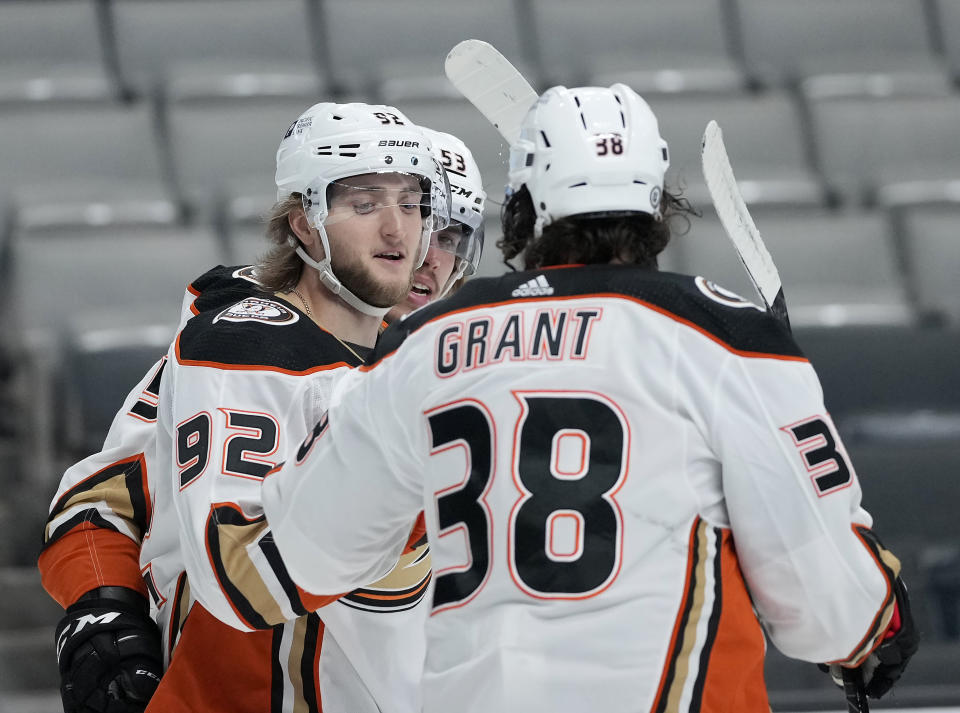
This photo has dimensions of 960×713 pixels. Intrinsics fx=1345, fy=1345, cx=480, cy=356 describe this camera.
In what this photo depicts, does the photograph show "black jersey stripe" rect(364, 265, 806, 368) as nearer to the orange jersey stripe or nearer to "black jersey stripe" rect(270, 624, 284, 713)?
"black jersey stripe" rect(270, 624, 284, 713)

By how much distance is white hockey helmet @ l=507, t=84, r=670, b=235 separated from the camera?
55.7 inches

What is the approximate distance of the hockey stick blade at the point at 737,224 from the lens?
158cm

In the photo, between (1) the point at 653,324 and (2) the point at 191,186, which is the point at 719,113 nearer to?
(2) the point at 191,186

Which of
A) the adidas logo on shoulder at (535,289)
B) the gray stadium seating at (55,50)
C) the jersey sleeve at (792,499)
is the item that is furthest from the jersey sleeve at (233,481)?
the gray stadium seating at (55,50)

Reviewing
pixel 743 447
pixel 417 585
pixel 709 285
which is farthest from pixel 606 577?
pixel 417 585

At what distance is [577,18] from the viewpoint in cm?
577

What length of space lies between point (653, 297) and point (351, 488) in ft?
1.26

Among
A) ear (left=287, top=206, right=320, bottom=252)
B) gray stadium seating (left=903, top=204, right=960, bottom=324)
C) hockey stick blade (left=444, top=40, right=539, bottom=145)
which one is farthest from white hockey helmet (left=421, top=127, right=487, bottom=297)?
gray stadium seating (left=903, top=204, right=960, bottom=324)

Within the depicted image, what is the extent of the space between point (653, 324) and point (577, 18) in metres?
4.67

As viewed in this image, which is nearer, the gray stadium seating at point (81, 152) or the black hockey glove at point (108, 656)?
the black hockey glove at point (108, 656)

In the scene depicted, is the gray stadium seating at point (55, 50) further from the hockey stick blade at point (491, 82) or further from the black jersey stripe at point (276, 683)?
the black jersey stripe at point (276, 683)

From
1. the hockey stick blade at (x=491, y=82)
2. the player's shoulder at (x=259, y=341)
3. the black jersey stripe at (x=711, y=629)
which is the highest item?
the hockey stick blade at (x=491, y=82)

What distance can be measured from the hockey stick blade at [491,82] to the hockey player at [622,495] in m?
0.68

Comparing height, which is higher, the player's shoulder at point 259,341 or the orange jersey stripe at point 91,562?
the player's shoulder at point 259,341
